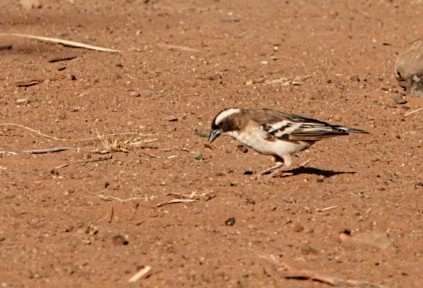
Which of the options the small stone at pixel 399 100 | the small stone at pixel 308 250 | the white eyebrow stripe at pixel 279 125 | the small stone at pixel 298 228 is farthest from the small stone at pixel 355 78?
the small stone at pixel 308 250

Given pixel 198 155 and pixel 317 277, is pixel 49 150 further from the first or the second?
pixel 317 277

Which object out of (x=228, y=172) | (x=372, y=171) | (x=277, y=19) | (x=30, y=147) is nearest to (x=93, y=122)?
(x=30, y=147)

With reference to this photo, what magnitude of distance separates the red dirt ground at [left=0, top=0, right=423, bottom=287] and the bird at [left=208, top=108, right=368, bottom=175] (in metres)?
0.24

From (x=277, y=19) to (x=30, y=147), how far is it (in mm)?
5832

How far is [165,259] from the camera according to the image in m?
7.05

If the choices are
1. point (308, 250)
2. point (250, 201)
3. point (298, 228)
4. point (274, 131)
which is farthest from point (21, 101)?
point (308, 250)

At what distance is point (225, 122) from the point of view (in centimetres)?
905

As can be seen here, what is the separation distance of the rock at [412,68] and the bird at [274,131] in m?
2.77

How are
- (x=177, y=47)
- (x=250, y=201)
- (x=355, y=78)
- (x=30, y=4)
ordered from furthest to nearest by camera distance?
(x=30, y=4) < (x=177, y=47) < (x=355, y=78) < (x=250, y=201)

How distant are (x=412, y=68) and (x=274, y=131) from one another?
3140 mm

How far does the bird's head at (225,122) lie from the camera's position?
355 inches

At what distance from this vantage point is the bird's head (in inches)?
355

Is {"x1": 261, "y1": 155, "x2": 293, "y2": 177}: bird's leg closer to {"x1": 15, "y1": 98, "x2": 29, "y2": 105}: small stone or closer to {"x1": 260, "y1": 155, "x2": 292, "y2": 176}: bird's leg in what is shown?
{"x1": 260, "y1": 155, "x2": 292, "y2": 176}: bird's leg

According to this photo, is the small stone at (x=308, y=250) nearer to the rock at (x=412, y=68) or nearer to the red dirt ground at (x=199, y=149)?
the red dirt ground at (x=199, y=149)
